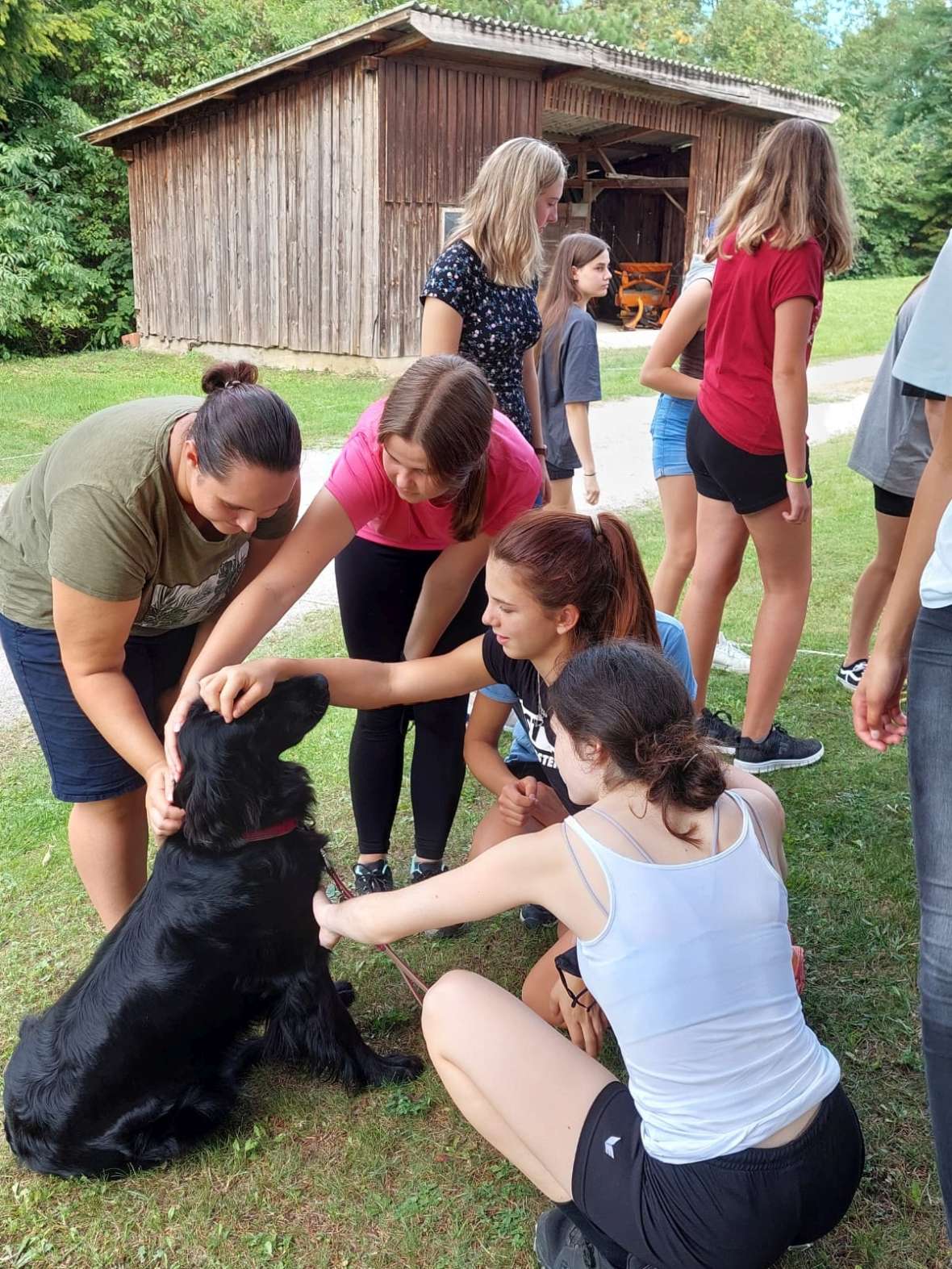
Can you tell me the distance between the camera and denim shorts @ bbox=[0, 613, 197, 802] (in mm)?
2438

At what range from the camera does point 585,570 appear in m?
2.23

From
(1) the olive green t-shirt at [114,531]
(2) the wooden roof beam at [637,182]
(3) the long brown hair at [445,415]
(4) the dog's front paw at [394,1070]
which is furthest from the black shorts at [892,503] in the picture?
(2) the wooden roof beam at [637,182]

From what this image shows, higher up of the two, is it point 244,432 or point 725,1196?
point 244,432

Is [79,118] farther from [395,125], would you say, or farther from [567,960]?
[567,960]

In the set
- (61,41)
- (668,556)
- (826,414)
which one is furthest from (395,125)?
(668,556)

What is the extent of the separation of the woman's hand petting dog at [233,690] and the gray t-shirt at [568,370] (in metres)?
3.17

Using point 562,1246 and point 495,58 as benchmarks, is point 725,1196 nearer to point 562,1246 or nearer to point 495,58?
point 562,1246

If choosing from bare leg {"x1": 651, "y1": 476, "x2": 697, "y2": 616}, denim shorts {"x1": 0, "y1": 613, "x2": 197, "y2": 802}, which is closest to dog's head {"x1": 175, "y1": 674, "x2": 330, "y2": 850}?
denim shorts {"x1": 0, "y1": 613, "x2": 197, "y2": 802}

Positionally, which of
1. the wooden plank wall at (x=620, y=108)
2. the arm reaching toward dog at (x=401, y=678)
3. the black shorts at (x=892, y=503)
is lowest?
the arm reaching toward dog at (x=401, y=678)

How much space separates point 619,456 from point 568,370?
416 centimetres

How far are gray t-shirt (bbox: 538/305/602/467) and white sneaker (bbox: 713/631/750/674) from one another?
1.34 metres

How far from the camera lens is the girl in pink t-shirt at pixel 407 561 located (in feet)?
7.70

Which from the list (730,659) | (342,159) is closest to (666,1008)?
(730,659)

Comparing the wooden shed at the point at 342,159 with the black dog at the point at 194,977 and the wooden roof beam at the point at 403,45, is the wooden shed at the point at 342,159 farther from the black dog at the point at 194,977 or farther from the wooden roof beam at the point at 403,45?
the black dog at the point at 194,977
